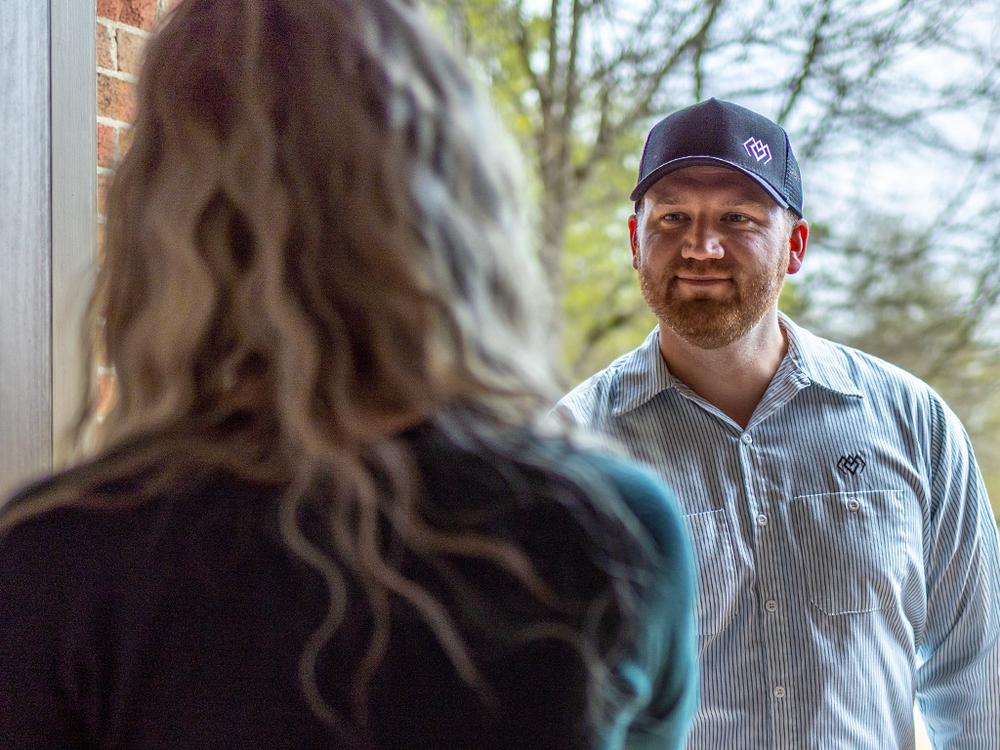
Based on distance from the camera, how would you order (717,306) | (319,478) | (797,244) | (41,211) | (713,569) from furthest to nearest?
(797,244)
(717,306)
(713,569)
(41,211)
(319,478)

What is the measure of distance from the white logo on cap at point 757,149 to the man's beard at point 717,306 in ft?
0.64

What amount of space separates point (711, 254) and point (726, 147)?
0.19 m

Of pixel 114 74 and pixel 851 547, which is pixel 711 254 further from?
pixel 114 74

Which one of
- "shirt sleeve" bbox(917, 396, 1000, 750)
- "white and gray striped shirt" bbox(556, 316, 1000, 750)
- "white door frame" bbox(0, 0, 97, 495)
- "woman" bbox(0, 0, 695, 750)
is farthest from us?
"shirt sleeve" bbox(917, 396, 1000, 750)

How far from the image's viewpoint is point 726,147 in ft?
6.08

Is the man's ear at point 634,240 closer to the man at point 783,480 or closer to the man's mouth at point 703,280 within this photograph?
the man at point 783,480

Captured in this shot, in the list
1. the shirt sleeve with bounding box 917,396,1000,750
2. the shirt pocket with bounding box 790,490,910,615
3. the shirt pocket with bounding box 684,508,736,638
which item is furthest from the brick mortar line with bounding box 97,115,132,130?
the shirt sleeve with bounding box 917,396,1000,750

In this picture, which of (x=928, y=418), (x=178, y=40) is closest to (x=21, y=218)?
(x=178, y=40)

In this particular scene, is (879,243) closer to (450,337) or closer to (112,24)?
(112,24)

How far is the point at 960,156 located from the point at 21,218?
140 inches

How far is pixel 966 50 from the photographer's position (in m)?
4.00

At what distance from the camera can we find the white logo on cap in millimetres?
1867

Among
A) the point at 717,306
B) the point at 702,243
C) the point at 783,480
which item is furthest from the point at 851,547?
the point at 702,243

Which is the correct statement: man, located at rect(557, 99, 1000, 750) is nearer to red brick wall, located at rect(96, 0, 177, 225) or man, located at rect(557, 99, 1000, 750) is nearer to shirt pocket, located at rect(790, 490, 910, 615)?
shirt pocket, located at rect(790, 490, 910, 615)
